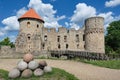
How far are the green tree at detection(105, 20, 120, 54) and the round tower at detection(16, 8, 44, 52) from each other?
1772 cm

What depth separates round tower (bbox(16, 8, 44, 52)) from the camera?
38.6 meters

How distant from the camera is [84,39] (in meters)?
43.1

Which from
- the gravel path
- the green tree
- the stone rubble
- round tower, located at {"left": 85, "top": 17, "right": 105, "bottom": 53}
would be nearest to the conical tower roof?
round tower, located at {"left": 85, "top": 17, "right": 105, "bottom": 53}

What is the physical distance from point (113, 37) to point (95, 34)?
10890 millimetres

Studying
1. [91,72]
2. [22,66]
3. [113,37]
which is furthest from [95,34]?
[22,66]

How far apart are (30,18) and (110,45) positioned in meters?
22.5

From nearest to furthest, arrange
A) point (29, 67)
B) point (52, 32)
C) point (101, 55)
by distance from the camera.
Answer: point (29, 67) → point (101, 55) → point (52, 32)

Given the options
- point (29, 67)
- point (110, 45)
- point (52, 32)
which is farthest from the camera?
point (110, 45)

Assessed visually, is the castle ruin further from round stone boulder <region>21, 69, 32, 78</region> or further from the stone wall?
round stone boulder <region>21, 69, 32, 78</region>

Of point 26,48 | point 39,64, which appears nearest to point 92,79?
point 39,64

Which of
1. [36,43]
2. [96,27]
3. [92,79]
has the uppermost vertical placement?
[96,27]

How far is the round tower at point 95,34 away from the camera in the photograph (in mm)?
39500

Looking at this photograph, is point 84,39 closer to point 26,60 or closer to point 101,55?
point 101,55

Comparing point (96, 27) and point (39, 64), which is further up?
point (96, 27)
